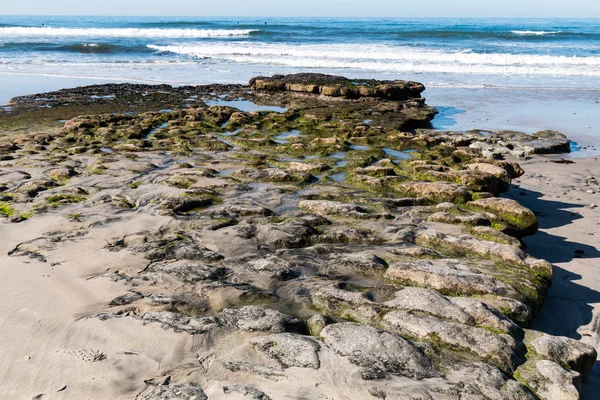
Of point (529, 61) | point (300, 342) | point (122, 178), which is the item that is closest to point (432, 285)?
point (300, 342)

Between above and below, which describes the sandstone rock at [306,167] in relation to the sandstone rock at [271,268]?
below

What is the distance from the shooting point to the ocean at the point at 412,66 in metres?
17.7

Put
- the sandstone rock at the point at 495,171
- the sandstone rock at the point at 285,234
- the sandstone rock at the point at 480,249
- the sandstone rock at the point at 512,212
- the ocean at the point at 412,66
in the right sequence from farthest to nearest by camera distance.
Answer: the ocean at the point at 412,66 < the sandstone rock at the point at 495,171 < the sandstone rock at the point at 512,212 < the sandstone rock at the point at 285,234 < the sandstone rock at the point at 480,249

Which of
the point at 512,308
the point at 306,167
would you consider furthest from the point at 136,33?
the point at 512,308

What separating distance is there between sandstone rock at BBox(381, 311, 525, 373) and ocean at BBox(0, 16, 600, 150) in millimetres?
10763

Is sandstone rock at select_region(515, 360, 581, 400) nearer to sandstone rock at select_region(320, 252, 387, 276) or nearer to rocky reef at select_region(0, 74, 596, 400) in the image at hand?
rocky reef at select_region(0, 74, 596, 400)

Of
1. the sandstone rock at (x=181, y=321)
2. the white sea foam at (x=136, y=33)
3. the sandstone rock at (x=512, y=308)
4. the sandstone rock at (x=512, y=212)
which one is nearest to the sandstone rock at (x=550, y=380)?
the sandstone rock at (x=512, y=308)

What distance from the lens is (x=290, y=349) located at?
430 centimetres

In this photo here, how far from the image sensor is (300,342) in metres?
4.38

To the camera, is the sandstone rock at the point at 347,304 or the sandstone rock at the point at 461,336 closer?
the sandstone rock at the point at 461,336

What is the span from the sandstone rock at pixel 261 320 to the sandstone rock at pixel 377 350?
0.98 ft

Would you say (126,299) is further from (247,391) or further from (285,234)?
(285,234)

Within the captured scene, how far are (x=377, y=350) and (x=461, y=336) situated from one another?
751mm

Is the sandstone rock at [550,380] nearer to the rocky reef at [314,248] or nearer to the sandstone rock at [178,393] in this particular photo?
the rocky reef at [314,248]
